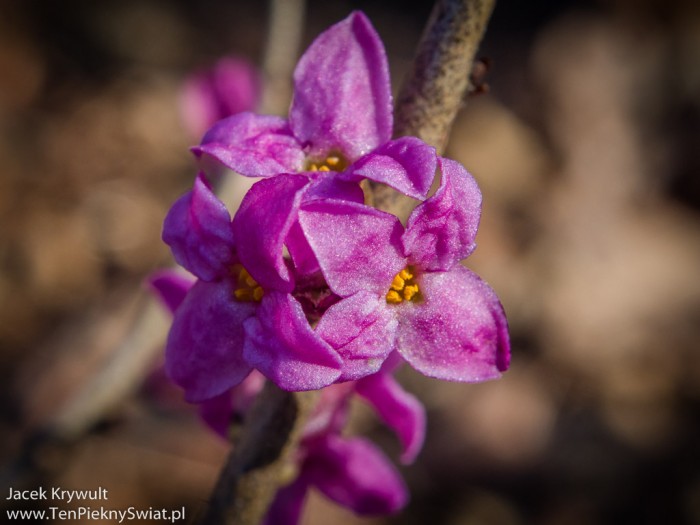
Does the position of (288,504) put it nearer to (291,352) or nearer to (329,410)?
(329,410)

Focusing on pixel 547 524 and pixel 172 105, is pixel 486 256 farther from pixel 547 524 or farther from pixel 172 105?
pixel 172 105

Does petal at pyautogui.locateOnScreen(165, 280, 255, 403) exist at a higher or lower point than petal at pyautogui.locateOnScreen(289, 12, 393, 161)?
lower

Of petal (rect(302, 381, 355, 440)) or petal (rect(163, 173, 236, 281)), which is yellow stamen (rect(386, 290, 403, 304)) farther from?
petal (rect(302, 381, 355, 440))

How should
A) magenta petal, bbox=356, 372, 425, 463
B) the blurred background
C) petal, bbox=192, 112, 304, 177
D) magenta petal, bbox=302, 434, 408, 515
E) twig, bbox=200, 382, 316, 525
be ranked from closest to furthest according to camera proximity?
petal, bbox=192, 112, 304, 177 → twig, bbox=200, 382, 316, 525 → magenta petal, bbox=356, 372, 425, 463 → magenta petal, bbox=302, 434, 408, 515 → the blurred background

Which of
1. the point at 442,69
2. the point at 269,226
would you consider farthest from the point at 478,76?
the point at 269,226

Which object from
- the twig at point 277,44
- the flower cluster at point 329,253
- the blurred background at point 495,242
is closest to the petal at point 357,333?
the flower cluster at point 329,253

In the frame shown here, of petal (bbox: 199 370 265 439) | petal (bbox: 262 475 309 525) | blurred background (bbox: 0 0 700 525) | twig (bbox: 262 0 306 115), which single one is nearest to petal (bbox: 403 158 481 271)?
petal (bbox: 199 370 265 439)

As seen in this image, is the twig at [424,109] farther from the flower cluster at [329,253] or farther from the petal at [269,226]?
the petal at [269,226]
